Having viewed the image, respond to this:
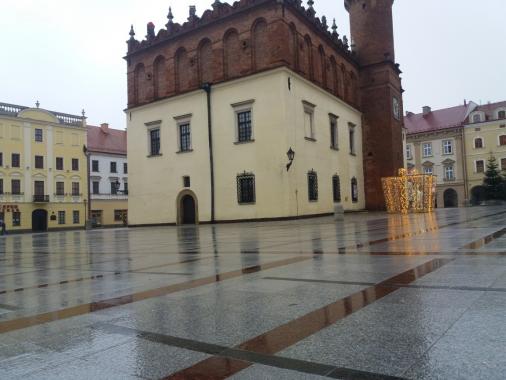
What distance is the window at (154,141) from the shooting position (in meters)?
32.3

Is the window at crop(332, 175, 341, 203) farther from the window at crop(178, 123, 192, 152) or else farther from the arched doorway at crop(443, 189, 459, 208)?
the arched doorway at crop(443, 189, 459, 208)

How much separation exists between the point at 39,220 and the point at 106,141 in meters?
16.0

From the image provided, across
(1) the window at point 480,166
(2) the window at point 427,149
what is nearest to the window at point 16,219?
(2) the window at point 427,149

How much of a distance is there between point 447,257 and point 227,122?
22.7 m

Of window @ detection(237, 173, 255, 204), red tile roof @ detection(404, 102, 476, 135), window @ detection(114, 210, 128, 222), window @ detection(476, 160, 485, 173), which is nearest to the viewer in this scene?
window @ detection(237, 173, 255, 204)

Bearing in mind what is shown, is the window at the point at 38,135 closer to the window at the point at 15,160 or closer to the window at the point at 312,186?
the window at the point at 15,160

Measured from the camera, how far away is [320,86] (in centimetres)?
3055

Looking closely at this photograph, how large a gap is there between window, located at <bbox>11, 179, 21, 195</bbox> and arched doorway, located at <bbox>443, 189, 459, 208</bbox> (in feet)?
184

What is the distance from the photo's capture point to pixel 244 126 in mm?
27703

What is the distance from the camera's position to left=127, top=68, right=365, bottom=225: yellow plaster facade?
2598cm

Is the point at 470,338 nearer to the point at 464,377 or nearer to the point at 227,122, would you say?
the point at 464,377

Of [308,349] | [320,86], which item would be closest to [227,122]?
[320,86]

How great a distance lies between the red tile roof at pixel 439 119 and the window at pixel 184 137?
46147 millimetres

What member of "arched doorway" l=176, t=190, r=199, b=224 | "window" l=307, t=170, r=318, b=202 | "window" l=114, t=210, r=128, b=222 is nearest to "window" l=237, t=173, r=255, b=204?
"window" l=307, t=170, r=318, b=202
